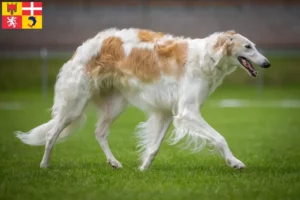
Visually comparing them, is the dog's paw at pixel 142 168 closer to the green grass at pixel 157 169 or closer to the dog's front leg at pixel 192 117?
the green grass at pixel 157 169

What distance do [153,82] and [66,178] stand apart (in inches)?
76.3

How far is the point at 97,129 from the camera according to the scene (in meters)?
9.67

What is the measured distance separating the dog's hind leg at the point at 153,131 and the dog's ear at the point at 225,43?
4.33ft

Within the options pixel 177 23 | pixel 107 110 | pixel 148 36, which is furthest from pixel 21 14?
pixel 177 23

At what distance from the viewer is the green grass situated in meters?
6.90

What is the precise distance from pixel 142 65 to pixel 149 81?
253 millimetres

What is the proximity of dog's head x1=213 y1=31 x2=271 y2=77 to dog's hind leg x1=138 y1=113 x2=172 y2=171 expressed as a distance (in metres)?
1.33

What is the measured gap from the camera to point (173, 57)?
880cm

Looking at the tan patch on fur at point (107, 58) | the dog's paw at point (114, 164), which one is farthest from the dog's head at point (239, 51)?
the dog's paw at point (114, 164)

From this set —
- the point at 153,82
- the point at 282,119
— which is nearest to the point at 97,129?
the point at 153,82

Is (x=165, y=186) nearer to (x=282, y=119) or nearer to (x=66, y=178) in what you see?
(x=66, y=178)

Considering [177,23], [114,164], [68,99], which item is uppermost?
[68,99]

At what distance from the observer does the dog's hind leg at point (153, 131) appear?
9062mm

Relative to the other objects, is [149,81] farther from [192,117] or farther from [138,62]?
[192,117]
